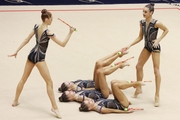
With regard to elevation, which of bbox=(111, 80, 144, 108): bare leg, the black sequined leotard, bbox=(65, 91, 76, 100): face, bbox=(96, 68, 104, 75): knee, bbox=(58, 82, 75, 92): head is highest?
the black sequined leotard

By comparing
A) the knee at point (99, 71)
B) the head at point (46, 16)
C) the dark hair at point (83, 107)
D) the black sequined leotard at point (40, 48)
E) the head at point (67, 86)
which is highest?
the head at point (46, 16)

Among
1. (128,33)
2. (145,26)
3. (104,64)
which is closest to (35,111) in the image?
(104,64)

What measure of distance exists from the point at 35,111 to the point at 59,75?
151 centimetres

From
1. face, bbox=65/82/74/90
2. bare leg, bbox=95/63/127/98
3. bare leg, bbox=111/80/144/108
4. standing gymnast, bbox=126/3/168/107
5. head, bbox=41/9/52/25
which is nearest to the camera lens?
head, bbox=41/9/52/25

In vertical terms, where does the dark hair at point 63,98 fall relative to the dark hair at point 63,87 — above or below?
below

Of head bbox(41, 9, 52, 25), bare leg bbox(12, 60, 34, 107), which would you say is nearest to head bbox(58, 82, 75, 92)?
bare leg bbox(12, 60, 34, 107)

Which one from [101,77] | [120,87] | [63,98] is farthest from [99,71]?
[63,98]

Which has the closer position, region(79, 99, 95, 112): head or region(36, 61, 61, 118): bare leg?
region(36, 61, 61, 118): bare leg

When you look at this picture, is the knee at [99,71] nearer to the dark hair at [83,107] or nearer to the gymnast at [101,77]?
the gymnast at [101,77]

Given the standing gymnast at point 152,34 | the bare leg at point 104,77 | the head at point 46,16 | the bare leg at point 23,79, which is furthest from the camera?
the standing gymnast at point 152,34

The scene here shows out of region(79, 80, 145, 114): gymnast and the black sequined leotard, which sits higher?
the black sequined leotard

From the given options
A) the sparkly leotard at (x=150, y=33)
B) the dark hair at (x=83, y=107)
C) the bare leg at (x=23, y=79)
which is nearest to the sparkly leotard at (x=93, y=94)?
the dark hair at (x=83, y=107)

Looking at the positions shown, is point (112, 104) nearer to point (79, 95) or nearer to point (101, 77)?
point (101, 77)

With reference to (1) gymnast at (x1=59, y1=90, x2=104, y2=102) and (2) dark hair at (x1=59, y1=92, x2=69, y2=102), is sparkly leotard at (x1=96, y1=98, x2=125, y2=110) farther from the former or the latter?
(2) dark hair at (x1=59, y1=92, x2=69, y2=102)
